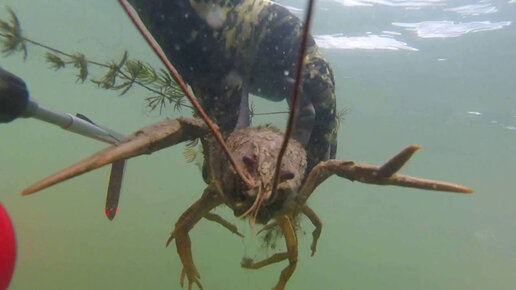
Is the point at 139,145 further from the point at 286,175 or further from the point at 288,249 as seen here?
the point at 288,249

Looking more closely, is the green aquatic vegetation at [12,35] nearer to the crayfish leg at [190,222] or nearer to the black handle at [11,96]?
the black handle at [11,96]

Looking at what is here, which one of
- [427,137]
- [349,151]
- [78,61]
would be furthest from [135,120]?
[78,61]

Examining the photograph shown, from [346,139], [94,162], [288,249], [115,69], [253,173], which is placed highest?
[115,69]

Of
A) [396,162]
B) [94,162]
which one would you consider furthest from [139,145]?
[396,162]

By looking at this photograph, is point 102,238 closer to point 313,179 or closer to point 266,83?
point 266,83

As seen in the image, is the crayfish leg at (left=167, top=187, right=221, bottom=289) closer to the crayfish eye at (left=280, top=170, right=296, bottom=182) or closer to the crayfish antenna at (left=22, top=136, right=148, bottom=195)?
the crayfish eye at (left=280, top=170, right=296, bottom=182)

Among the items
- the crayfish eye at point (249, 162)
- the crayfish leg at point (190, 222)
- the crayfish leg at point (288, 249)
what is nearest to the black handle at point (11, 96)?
the crayfish leg at point (190, 222)
